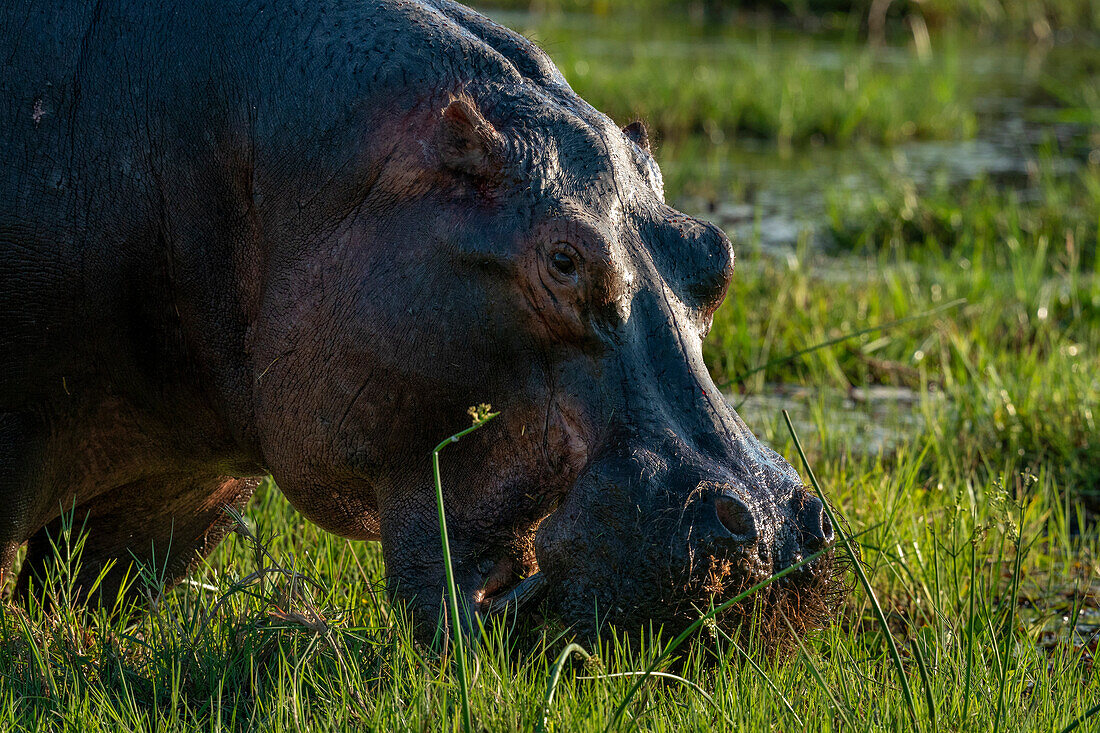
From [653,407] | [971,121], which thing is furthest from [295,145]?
[971,121]

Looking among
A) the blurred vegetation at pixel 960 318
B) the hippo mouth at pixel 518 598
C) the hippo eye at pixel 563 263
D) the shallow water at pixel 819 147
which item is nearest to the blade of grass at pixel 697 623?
the hippo mouth at pixel 518 598

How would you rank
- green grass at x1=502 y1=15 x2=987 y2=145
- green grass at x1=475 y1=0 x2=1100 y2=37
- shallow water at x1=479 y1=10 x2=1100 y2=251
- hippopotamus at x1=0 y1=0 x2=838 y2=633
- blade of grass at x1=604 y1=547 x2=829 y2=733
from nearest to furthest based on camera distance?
blade of grass at x1=604 y1=547 x2=829 y2=733 → hippopotamus at x1=0 y1=0 x2=838 y2=633 → shallow water at x1=479 y1=10 x2=1100 y2=251 → green grass at x1=502 y1=15 x2=987 y2=145 → green grass at x1=475 y1=0 x2=1100 y2=37

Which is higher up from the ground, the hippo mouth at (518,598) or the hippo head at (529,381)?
the hippo head at (529,381)

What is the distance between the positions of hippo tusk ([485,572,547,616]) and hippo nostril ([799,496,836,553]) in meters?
0.45

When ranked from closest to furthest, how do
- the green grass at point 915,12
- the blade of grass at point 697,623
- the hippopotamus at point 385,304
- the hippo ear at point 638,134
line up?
the blade of grass at point 697,623 → the hippopotamus at point 385,304 → the hippo ear at point 638,134 → the green grass at point 915,12

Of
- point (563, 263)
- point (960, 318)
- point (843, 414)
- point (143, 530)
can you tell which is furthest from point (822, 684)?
point (960, 318)

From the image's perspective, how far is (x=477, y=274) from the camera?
8.29ft

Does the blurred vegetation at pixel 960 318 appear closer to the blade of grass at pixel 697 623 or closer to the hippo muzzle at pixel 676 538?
the hippo muzzle at pixel 676 538

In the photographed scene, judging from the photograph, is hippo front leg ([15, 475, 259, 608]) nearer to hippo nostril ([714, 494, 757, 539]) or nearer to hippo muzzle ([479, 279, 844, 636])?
hippo muzzle ([479, 279, 844, 636])

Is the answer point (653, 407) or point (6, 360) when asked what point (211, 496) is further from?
point (653, 407)

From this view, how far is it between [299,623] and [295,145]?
3.00 feet

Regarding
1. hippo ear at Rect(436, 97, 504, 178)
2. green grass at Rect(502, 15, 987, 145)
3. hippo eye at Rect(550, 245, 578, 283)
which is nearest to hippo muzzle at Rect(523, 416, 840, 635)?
hippo eye at Rect(550, 245, 578, 283)

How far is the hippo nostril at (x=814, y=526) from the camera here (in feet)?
7.59

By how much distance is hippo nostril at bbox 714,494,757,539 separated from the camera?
2.24 metres
